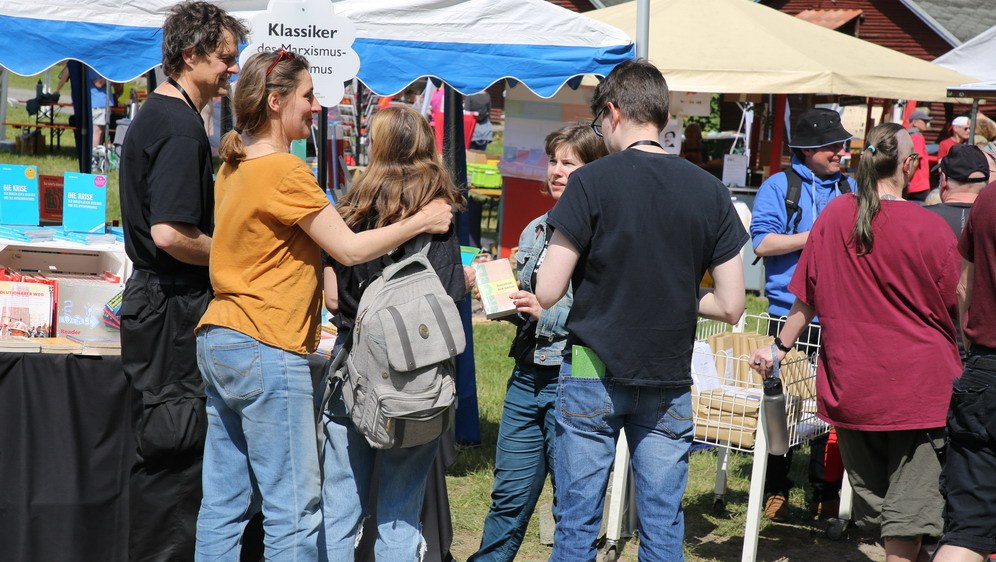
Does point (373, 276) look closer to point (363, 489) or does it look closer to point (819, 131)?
point (363, 489)

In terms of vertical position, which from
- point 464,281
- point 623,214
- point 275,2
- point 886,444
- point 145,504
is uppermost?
point 275,2

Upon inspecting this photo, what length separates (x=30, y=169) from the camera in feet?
15.2

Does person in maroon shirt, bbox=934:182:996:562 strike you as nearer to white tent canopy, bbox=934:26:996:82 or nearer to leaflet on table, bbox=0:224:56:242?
leaflet on table, bbox=0:224:56:242

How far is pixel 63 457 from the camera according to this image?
3.70 m

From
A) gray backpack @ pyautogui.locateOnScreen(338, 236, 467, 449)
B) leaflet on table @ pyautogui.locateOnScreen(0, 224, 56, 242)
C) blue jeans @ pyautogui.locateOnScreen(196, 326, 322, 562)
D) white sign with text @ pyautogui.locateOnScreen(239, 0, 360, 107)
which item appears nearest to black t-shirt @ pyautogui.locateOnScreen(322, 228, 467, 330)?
gray backpack @ pyautogui.locateOnScreen(338, 236, 467, 449)

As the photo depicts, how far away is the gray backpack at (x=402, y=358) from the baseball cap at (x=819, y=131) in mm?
2446

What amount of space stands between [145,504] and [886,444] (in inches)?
106

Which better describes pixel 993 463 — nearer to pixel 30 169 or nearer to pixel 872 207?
pixel 872 207

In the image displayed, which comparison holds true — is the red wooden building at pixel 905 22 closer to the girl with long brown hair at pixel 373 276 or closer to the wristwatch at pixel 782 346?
the wristwatch at pixel 782 346

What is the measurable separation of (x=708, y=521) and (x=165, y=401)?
2861 mm

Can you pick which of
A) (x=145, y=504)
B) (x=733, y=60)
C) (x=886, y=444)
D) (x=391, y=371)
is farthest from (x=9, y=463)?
(x=733, y=60)

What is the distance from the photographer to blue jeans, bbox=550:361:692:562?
2777 millimetres

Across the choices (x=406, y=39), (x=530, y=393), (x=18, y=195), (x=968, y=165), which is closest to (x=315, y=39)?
(x=406, y=39)

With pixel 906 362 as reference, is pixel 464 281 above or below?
above
